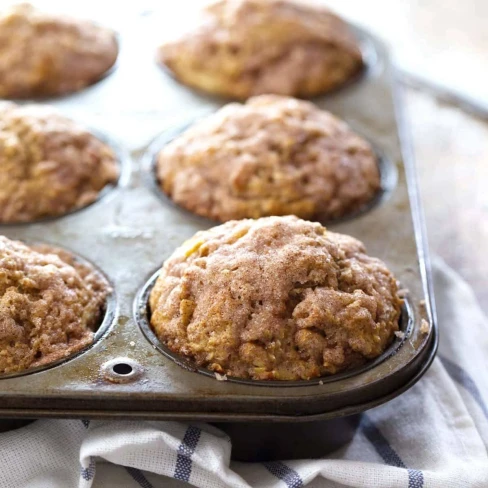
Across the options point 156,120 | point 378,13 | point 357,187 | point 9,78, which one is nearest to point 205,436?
point 357,187

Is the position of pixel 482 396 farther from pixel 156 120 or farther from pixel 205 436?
pixel 156 120

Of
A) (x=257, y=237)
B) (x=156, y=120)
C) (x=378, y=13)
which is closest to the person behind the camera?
(x=257, y=237)

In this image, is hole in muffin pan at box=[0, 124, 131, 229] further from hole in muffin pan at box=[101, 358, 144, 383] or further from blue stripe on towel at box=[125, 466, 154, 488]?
blue stripe on towel at box=[125, 466, 154, 488]

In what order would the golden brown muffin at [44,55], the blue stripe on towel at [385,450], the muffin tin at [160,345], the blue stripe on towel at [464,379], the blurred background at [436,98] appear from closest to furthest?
the muffin tin at [160,345] → the blue stripe on towel at [385,450] → the blue stripe on towel at [464,379] → the blurred background at [436,98] → the golden brown muffin at [44,55]

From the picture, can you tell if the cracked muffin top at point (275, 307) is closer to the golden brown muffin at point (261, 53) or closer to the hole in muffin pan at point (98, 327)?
the hole in muffin pan at point (98, 327)

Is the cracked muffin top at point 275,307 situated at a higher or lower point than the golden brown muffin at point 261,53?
higher

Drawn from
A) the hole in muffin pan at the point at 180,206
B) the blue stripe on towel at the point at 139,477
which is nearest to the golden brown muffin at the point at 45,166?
the hole in muffin pan at the point at 180,206

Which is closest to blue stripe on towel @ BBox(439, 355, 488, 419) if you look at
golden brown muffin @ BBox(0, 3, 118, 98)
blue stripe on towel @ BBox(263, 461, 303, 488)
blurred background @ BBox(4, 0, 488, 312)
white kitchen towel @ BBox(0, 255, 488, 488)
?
white kitchen towel @ BBox(0, 255, 488, 488)
